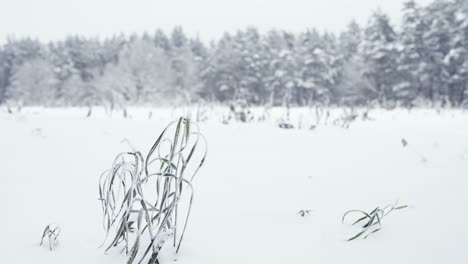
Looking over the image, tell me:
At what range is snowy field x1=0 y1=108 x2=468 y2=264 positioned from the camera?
0.85 meters


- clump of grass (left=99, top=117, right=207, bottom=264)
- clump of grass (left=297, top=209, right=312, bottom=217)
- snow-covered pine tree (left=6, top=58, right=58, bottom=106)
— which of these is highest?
snow-covered pine tree (left=6, top=58, right=58, bottom=106)

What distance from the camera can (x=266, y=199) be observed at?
1235 millimetres

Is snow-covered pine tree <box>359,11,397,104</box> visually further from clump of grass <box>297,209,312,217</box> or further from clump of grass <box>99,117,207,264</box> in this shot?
clump of grass <box>99,117,207,264</box>

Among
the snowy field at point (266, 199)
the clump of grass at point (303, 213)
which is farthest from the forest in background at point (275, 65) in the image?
the clump of grass at point (303, 213)

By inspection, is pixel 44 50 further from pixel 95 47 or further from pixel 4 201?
pixel 4 201

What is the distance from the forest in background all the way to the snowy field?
14.2 metres

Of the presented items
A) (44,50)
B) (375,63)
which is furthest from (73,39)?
(375,63)

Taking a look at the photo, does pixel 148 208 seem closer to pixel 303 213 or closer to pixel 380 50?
pixel 303 213

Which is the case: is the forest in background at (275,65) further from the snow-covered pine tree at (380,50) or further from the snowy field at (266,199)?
the snowy field at (266,199)

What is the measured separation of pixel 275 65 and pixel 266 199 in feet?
120

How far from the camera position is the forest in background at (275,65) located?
80.0 ft

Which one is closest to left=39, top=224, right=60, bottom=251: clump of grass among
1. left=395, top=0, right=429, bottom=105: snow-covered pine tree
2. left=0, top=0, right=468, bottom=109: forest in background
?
left=0, top=0, right=468, bottom=109: forest in background

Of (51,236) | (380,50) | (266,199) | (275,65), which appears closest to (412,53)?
(380,50)

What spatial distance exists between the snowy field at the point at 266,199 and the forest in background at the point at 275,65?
14.2 meters
